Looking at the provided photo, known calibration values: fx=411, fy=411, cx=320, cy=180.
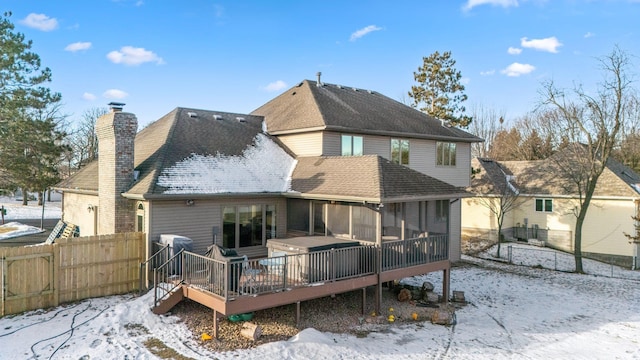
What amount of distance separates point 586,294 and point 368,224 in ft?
31.8

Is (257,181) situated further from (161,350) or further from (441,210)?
(161,350)

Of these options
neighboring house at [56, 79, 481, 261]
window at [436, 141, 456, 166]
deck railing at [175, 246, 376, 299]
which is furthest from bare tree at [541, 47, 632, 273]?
deck railing at [175, 246, 376, 299]

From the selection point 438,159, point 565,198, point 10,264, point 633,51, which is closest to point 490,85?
point 565,198

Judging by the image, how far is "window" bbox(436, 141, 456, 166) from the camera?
2142 centimetres

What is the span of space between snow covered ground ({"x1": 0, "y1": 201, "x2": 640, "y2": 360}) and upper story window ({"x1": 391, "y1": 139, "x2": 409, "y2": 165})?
23.2 feet

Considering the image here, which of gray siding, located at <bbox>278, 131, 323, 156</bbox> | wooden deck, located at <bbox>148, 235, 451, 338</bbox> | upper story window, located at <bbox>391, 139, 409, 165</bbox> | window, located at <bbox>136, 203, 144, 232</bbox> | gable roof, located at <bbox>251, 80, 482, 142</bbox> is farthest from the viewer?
upper story window, located at <bbox>391, 139, 409, 165</bbox>

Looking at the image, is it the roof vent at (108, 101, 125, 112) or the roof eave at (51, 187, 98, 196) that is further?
the roof eave at (51, 187, 98, 196)

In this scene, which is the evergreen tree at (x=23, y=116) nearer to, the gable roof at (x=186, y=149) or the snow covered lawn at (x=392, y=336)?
the gable roof at (x=186, y=149)

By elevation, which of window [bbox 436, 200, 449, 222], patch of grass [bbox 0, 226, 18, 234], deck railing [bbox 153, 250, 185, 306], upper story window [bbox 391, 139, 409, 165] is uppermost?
upper story window [bbox 391, 139, 409, 165]

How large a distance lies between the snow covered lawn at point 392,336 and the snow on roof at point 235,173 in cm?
370

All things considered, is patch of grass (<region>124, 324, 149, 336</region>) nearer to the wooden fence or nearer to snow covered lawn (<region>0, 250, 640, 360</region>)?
snow covered lawn (<region>0, 250, 640, 360</region>)

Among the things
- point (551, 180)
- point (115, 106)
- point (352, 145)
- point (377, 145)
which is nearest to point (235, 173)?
point (115, 106)

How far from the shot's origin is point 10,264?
424 inches

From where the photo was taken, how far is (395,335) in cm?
1066
